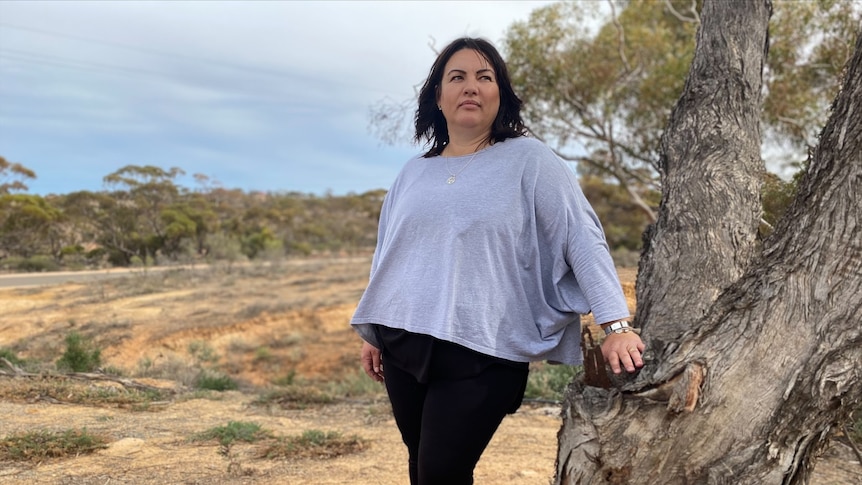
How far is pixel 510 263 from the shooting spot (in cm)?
160

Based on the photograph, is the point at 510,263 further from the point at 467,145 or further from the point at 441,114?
the point at 441,114

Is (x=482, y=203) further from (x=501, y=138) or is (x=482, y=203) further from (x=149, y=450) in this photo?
(x=149, y=450)

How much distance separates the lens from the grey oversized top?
61.7 inches

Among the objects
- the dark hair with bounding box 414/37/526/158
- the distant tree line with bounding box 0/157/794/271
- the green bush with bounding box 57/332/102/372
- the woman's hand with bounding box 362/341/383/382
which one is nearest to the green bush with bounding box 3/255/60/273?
the distant tree line with bounding box 0/157/794/271

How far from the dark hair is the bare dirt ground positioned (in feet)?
6.01

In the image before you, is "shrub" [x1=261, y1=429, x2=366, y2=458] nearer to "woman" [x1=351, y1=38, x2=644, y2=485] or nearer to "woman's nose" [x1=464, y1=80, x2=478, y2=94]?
"woman" [x1=351, y1=38, x2=644, y2=485]

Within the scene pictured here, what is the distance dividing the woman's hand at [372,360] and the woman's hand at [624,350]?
2.59 feet

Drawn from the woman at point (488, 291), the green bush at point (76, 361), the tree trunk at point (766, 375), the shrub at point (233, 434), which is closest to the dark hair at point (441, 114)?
the woman at point (488, 291)

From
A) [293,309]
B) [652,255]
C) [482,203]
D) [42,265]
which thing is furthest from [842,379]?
[42,265]

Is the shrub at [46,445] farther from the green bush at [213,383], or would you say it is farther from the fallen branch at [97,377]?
the green bush at [213,383]

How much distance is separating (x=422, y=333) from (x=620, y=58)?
12.9m

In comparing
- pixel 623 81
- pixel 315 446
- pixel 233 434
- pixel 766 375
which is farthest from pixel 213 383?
pixel 623 81

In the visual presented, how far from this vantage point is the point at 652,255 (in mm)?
2459

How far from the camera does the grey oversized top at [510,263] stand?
157 centimetres
